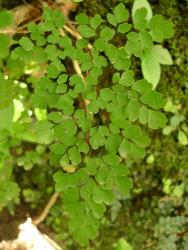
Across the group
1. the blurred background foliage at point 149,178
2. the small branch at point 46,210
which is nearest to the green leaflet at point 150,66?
the blurred background foliage at point 149,178

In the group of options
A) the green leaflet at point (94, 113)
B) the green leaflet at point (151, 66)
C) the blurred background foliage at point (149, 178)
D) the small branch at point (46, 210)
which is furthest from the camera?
the small branch at point (46, 210)

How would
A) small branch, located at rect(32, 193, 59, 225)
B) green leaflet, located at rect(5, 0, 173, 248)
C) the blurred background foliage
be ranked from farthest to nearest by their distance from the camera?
1. small branch, located at rect(32, 193, 59, 225)
2. the blurred background foliage
3. green leaflet, located at rect(5, 0, 173, 248)

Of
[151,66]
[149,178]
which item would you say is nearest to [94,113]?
[151,66]

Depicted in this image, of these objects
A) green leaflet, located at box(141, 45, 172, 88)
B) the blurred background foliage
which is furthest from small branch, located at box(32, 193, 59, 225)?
green leaflet, located at box(141, 45, 172, 88)

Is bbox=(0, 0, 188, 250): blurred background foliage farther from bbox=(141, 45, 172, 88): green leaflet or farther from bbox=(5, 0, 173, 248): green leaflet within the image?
bbox=(5, 0, 173, 248): green leaflet

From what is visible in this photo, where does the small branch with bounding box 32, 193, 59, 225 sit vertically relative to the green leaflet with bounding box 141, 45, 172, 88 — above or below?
below

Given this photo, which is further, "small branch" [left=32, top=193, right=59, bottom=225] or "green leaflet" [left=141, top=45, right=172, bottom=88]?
"small branch" [left=32, top=193, right=59, bottom=225]

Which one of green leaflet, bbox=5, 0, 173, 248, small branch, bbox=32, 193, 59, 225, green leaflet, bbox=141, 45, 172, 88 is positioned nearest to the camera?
green leaflet, bbox=5, 0, 173, 248

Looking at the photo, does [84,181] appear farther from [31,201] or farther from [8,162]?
[31,201]

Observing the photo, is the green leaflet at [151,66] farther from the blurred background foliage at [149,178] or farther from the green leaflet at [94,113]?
the green leaflet at [94,113]

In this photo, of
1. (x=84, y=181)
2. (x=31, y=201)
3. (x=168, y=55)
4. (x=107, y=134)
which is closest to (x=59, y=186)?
(x=84, y=181)
